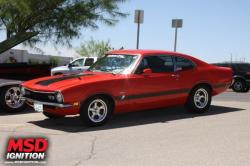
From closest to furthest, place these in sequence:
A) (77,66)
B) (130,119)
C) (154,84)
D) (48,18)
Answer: (154,84)
(130,119)
(48,18)
(77,66)

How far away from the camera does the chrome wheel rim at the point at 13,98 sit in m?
10.6

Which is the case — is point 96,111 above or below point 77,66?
below

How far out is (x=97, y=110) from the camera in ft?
29.1

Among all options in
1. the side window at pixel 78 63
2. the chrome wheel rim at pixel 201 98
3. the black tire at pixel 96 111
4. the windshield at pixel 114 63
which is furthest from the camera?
the side window at pixel 78 63

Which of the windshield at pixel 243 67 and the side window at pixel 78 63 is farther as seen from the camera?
the side window at pixel 78 63

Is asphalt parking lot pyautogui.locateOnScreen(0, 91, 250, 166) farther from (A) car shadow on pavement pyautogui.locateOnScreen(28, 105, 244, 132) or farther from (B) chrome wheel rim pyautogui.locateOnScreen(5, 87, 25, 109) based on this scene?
(B) chrome wheel rim pyautogui.locateOnScreen(5, 87, 25, 109)

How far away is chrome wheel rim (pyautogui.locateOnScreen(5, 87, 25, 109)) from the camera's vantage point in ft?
34.7

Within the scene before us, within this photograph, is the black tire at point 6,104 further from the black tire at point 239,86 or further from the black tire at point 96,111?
the black tire at point 239,86

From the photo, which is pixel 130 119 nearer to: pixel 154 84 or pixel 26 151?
pixel 154 84

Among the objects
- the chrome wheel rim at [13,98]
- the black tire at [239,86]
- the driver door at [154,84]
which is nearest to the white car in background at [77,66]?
the black tire at [239,86]

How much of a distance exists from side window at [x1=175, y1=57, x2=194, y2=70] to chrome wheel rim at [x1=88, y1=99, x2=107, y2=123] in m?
2.15

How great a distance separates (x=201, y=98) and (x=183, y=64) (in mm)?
893

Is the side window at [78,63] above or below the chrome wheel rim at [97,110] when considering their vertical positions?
above

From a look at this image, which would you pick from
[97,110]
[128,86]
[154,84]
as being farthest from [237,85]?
[97,110]
